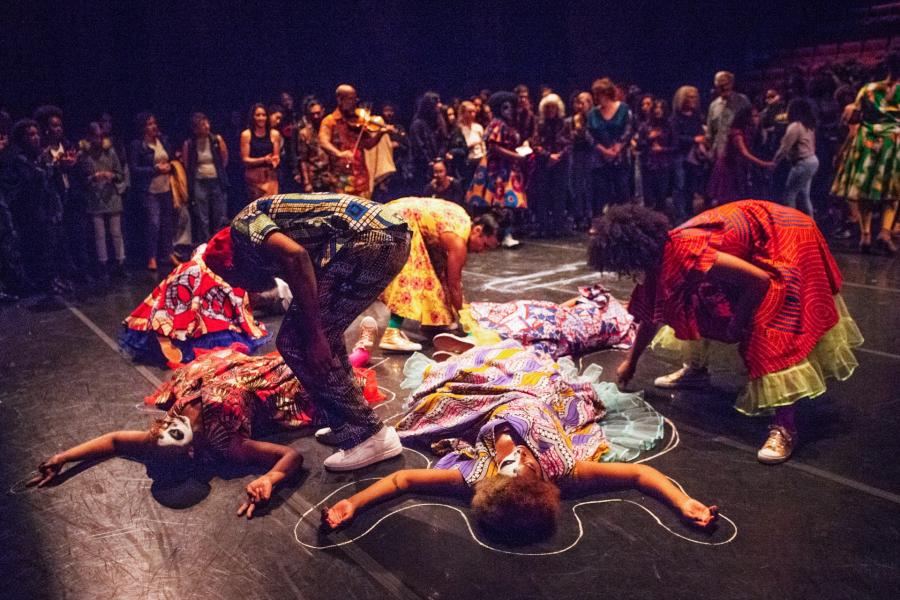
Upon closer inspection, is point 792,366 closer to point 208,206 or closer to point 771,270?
point 771,270

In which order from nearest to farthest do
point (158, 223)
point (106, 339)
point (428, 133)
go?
point (106, 339) → point (158, 223) → point (428, 133)

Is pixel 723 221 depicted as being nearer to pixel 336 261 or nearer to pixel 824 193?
pixel 336 261

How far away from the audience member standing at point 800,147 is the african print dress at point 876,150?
33 cm

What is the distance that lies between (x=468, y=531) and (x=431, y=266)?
7.28ft

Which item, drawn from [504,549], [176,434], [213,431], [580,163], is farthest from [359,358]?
[580,163]

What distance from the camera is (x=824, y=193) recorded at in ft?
28.7

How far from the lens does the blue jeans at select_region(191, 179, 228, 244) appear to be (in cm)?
725

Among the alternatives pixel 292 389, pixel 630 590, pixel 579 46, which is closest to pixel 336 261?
pixel 292 389

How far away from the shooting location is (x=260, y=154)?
7094mm

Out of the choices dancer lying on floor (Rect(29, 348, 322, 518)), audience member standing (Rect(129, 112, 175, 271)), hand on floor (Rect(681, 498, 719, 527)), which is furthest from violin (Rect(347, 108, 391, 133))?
hand on floor (Rect(681, 498, 719, 527))

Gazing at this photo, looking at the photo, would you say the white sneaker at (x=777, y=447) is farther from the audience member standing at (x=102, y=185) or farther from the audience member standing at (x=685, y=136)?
the audience member standing at (x=102, y=185)

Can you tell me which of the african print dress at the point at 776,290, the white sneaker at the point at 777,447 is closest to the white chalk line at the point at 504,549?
the white sneaker at the point at 777,447

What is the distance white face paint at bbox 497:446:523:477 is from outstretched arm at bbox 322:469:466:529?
254 mm

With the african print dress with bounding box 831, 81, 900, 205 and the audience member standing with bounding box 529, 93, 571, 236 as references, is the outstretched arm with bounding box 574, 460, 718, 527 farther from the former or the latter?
the audience member standing with bounding box 529, 93, 571, 236
